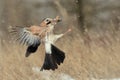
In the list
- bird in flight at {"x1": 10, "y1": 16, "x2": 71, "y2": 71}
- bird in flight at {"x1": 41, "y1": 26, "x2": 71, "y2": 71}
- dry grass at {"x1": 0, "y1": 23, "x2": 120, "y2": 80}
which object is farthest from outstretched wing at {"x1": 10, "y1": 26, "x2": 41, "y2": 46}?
dry grass at {"x1": 0, "y1": 23, "x2": 120, "y2": 80}

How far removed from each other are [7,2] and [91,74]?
50.4ft

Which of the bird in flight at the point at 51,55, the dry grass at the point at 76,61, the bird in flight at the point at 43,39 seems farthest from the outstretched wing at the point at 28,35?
the dry grass at the point at 76,61

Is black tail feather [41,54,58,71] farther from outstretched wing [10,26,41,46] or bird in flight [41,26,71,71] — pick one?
outstretched wing [10,26,41,46]

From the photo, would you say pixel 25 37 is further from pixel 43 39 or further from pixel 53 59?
pixel 53 59

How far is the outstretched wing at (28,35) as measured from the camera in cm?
609

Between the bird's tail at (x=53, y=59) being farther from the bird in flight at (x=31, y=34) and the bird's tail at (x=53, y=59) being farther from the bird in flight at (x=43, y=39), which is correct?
the bird in flight at (x=31, y=34)

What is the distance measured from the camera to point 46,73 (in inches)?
251

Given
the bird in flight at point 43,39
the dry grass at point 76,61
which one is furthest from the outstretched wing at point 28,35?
the dry grass at point 76,61

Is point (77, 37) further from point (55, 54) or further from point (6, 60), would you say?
point (55, 54)

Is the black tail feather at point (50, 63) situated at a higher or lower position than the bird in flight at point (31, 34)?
lower

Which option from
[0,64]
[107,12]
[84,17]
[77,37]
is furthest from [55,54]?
[107,12]

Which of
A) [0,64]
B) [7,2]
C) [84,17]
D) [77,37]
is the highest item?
[7,2]

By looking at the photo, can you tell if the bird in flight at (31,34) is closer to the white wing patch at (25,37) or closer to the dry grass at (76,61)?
the white wing patch at (25,37)

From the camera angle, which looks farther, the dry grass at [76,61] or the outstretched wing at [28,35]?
the dry grass at [76,61]
